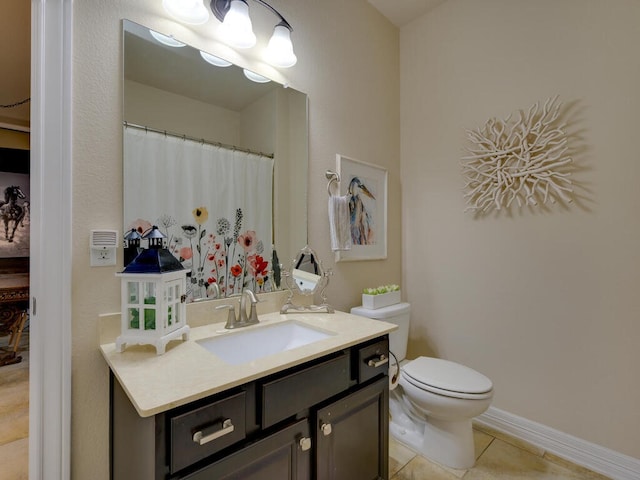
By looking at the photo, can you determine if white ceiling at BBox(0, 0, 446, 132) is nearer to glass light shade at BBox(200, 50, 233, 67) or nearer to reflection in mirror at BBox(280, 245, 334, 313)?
glass light shade at BBox(200, 50, 233, 67)

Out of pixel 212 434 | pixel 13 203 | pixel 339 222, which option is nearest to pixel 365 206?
pixel 339 222

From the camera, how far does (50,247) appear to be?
0.98m

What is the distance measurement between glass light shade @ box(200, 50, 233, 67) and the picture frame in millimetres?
791

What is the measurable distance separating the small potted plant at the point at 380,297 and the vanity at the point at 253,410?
54cm

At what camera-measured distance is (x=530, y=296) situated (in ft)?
5.98

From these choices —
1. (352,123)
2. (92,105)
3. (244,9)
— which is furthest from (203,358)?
(352,123)

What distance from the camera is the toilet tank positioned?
1.86 meters

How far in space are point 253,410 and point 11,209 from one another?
13.4 ft

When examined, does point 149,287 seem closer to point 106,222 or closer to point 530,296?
point 106,222

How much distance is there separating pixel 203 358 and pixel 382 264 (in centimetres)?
152

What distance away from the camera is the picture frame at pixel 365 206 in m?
1.97

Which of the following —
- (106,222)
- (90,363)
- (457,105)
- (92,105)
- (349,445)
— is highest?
(457,105)

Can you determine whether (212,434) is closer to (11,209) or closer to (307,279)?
(307,279)

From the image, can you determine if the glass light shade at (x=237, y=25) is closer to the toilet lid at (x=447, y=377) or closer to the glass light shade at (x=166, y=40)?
the glass light shade at (x=166, y=40)
